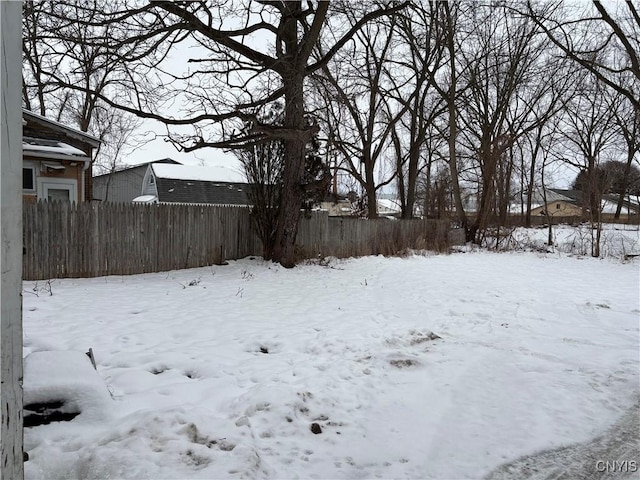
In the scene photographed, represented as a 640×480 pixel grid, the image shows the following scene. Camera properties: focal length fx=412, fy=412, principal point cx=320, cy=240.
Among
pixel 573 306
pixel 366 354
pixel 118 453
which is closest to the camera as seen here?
pixel 118 453

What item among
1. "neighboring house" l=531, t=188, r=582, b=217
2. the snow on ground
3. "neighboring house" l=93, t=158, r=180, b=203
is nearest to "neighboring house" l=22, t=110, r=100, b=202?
the snow on ground

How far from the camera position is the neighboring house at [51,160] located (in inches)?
438

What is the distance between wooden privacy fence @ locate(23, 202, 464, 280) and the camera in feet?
26.3

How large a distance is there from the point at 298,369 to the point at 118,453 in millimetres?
1896

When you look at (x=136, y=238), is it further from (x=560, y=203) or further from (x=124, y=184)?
(x=560, y=203)

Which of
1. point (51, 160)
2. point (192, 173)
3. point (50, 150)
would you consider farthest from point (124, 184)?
point (50, 150)

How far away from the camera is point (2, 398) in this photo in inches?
65.4

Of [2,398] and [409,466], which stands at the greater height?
[2,398]

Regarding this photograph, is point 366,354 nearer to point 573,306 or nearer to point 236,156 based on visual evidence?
point 573,306

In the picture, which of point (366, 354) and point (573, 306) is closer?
point (366, 354)

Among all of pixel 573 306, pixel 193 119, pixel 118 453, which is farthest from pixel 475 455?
pixel 193 119

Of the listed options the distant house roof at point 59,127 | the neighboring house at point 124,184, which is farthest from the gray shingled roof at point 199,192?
the distant house roof at point 59,127

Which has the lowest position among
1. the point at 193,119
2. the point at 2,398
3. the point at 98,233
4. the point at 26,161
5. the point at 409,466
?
the point at 409,466

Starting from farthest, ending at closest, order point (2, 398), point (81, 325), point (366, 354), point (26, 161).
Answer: point (26, 161) < point (81, 325) < point (366, 354) < point (2, 398)
